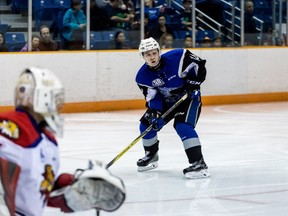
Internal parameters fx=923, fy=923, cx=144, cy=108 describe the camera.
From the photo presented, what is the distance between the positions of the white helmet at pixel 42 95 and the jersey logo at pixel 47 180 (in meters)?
0.13

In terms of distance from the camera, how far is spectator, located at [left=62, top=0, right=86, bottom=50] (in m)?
11.2

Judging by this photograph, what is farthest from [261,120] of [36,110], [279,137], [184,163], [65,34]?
[36,110]

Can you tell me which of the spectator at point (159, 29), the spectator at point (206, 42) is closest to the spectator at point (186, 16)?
the spectator at point (206, 42)

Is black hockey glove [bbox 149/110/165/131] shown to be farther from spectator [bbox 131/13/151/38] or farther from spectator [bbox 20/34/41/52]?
spectator [bbox 131/13/151/38]

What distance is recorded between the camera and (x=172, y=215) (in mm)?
5320

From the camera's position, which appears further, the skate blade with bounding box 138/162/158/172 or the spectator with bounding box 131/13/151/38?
the spectator with bounding box 131/13/151/38

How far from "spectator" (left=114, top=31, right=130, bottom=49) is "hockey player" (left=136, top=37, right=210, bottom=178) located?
489 centimetres

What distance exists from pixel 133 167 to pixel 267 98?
20.9 ft

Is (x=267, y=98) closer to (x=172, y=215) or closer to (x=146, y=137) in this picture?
(x=146, y=137)

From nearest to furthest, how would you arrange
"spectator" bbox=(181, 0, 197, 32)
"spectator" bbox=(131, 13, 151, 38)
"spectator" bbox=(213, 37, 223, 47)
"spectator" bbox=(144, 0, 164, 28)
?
"spectator" bbox=(131, 13, 151, 38) → "spectator" bbox=(144, 0, 164, 28) → "spectator" bbox=(181, 0, 197, 32) → "spectator" bbox=(213, 37, 223, 47)

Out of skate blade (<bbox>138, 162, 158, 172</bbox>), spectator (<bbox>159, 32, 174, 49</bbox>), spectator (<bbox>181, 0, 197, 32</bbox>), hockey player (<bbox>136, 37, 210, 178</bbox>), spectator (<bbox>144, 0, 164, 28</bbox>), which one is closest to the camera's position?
hockey player (<bbox>136, 37, 210, 178</bbox>)

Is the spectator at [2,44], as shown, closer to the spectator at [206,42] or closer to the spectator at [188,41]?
the spectator at [188,41]

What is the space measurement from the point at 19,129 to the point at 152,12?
976cm

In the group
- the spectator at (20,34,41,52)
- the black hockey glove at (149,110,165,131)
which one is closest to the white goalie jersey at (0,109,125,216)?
the black hockey glove at (149,110,165,131)
